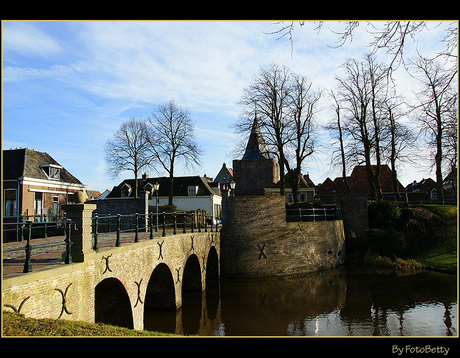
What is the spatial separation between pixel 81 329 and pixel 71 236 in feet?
7.71

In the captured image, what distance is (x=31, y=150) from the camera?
951 inches

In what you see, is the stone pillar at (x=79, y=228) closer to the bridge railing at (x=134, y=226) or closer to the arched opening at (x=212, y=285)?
the bridge railing at (x=134, y=226)

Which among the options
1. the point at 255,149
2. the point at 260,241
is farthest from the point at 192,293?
the point at 255,149

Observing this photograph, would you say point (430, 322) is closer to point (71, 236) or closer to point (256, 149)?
point (71, 236)

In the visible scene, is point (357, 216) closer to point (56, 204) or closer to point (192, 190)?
point (192, 190)

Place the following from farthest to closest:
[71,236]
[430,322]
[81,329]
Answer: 1. [430,322]
2. [71,236]
3. [81,329]

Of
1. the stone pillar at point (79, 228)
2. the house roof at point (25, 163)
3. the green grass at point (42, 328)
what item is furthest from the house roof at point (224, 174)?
the green grass at point (42, 328)

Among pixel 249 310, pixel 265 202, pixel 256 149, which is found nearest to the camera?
pixel 249 310

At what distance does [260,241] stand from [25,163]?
15.4 m

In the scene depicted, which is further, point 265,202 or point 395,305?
point 265,202

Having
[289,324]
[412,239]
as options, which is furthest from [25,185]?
[412,239]

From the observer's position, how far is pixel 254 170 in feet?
83.8

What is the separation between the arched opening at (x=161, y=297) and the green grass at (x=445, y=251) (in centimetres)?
1520

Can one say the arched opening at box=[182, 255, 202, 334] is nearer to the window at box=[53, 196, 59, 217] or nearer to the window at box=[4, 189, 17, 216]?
the window at box=[4, 189, 17, 216]
